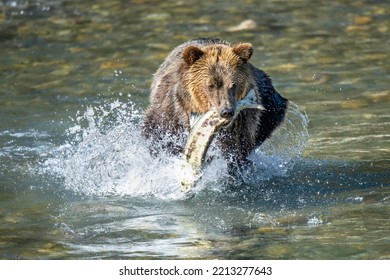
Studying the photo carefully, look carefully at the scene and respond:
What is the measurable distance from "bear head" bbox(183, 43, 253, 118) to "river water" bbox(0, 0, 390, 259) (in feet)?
2.18

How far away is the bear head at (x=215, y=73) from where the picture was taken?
8.23 metres

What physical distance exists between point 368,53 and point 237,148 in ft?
16.3

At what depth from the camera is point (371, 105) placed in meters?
11.1

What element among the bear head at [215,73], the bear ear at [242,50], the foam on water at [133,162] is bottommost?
the foam on water at [133,162]

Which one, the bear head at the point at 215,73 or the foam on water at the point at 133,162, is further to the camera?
the foam on water at the point at 133,162

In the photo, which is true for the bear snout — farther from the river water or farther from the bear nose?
the river water

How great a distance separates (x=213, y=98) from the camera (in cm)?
818

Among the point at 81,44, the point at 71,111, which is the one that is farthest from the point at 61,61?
the point at 71,111

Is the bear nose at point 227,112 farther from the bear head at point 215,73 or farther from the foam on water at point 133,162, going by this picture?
the foam on water at point 133,162

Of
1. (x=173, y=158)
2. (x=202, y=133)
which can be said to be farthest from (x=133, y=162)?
(x=202, y=133)

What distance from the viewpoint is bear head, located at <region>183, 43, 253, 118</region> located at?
8.23 m

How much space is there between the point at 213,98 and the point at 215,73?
0.79ft

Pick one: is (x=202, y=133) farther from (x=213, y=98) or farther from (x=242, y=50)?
(x=242, y=50)

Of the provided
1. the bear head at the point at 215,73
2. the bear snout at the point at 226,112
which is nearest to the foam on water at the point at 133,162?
the bear head at the point at 215,73
